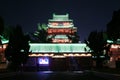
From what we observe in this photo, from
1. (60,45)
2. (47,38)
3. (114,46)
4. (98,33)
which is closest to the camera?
(98,33)

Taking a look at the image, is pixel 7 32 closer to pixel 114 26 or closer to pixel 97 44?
pixel 97 44

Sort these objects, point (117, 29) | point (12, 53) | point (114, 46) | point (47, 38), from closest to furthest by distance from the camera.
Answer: point (117, 29) → point (12, 53) → point (114, 46) → point (47, 38)

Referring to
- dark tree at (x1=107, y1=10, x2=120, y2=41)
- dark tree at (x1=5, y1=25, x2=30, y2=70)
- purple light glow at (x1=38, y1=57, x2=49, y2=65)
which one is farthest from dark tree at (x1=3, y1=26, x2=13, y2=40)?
dark tree at (x1=107, y1=10, x2=120, y2=41)

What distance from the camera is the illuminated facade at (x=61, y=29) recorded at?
118 meters

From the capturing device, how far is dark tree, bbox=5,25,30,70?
185 feet

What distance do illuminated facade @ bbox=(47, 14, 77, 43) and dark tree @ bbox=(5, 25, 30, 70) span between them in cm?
5814

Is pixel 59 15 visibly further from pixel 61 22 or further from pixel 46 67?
pixel 46 67

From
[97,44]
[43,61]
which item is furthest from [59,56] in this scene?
[97,44]

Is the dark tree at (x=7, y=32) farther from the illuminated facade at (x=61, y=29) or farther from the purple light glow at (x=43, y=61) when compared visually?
the purple light glow at (x=43, y=61)

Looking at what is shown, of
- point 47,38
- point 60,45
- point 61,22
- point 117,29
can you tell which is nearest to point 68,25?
point 61,22

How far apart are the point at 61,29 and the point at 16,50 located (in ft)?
222

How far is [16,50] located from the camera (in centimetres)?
5644

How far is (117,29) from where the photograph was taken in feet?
140

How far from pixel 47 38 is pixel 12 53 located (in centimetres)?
5904
